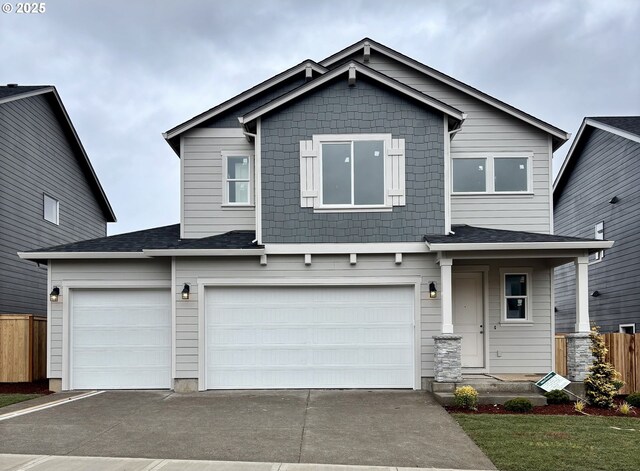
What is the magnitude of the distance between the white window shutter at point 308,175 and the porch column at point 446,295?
2.88 metres

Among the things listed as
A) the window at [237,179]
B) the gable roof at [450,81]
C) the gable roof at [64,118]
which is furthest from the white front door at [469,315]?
the gable roof at [64,118]

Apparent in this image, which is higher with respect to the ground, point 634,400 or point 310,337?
point 310,337

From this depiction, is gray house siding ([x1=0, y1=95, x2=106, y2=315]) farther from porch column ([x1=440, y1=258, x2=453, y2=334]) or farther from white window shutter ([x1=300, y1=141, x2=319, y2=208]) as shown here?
porch column ([x1=440, y1=258, x2=453, y2=334])

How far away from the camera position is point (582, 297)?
11.4 m

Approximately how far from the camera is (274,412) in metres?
9.74

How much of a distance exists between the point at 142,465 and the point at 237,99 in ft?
28.4

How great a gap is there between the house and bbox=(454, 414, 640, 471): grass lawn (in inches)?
98.8

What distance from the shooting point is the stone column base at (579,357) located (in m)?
10.9

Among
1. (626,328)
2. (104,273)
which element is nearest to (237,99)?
(104,273)

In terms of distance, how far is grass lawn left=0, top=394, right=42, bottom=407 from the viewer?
1088cm

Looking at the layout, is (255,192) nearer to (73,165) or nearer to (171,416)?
(171,416)

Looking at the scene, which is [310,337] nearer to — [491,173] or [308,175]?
[308,175]

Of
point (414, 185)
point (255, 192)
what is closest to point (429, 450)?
point (414, 185)

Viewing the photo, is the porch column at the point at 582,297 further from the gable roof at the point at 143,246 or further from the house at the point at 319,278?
the gable roof at the point at 143,246
